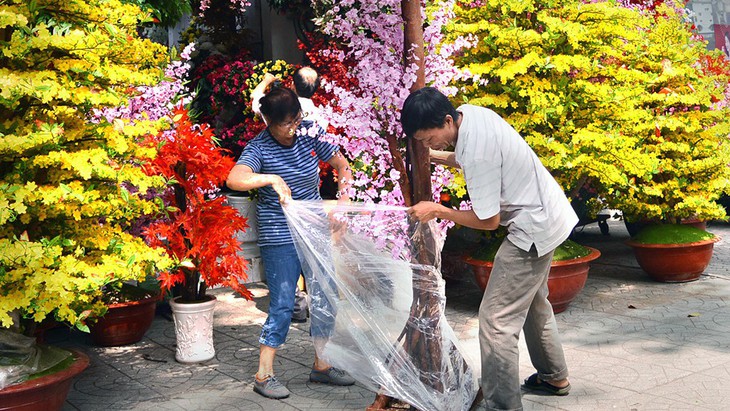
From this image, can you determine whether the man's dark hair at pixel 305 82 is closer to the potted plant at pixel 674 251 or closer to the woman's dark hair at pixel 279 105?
the woman's dark hair at pixel 279 105

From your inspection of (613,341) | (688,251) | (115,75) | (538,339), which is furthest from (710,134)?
(115,75)

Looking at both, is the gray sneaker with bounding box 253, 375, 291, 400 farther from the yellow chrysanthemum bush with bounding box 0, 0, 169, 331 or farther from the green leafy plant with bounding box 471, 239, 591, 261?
the green leafy plant with bounding box 471, 239, 591, 261

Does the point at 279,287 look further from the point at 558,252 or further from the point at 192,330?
the point at 558,252

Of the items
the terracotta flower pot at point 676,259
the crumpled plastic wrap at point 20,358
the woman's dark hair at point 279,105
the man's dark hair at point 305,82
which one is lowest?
the terracotta flower pot at point 676,259

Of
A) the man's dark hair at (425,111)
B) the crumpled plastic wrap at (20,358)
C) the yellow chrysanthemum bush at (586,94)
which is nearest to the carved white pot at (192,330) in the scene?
the crumpled plastic wrap at (20,358)

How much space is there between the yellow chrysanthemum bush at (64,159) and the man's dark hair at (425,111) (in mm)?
1587

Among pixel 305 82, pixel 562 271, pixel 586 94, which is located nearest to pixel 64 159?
pixel 305 82

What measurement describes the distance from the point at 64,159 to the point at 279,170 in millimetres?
1298

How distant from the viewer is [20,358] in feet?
13.8

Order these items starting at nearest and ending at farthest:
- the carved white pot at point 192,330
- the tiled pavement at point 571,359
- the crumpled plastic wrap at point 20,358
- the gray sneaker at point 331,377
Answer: the crumpled plastic wrap at point 20,358 → the tiled pavement at point 571,359 → the gray sneaker at point 331,377 → the carved white pot at point 192,330

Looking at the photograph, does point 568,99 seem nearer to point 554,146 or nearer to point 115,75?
point 554,146

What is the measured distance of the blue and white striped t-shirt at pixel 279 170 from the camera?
191 inches

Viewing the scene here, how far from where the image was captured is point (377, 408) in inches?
174

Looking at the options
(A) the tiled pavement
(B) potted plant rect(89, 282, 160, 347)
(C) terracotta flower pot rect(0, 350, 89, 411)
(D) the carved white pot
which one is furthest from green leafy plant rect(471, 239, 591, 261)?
(C) terracotta flower pot rect(0, 350, 89, 411)
